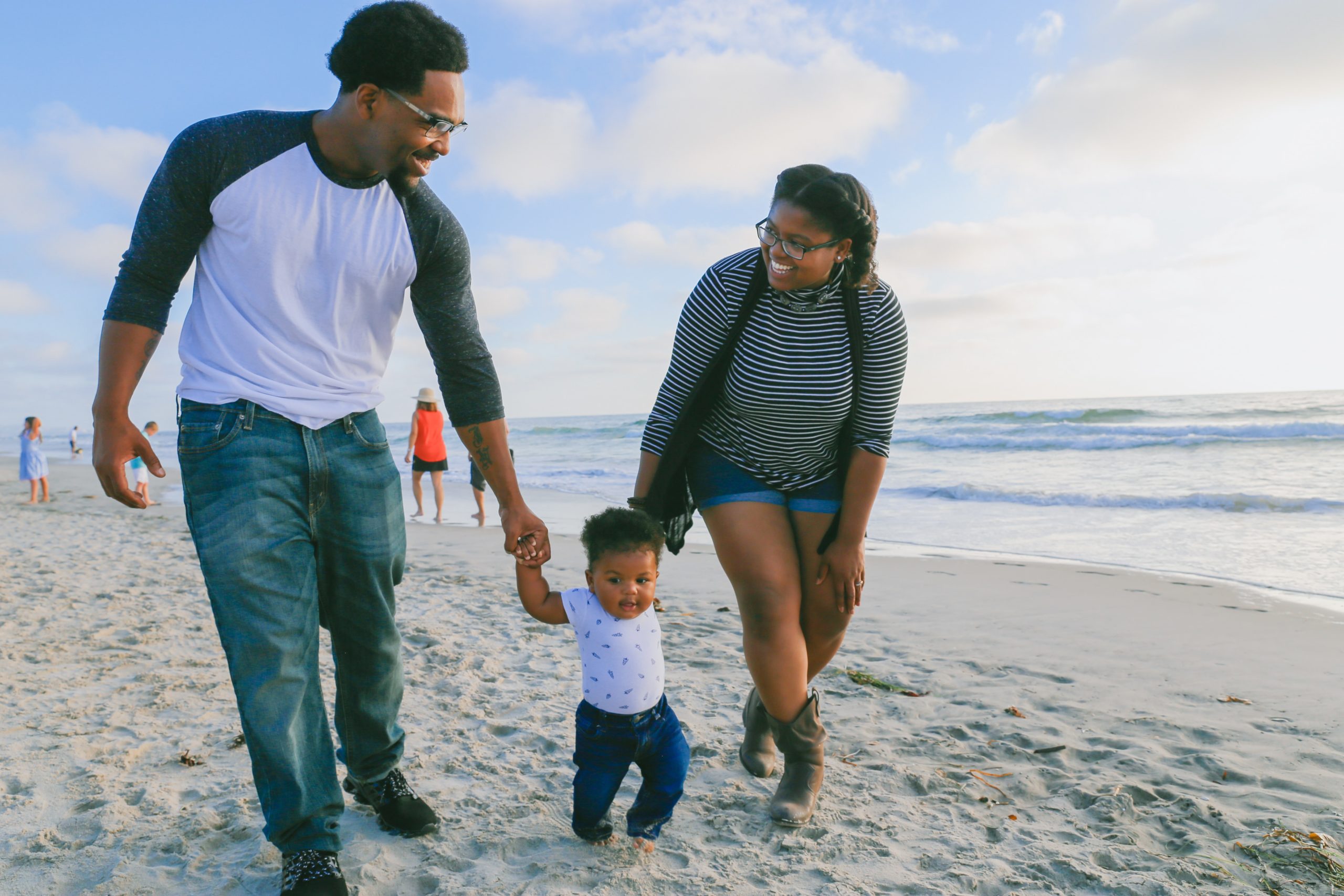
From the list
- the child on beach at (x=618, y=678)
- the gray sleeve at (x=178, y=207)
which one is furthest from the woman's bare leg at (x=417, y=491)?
the gray sleeve at (x=178, y=207)

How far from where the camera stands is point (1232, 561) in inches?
306

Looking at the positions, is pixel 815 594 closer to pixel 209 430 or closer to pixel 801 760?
pixel 801 760

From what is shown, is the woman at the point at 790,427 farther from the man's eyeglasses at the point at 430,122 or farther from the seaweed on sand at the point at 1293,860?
the seaweed on sand at the point at 1293,860

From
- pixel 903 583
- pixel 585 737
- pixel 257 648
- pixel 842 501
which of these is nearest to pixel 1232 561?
pixel 903 583

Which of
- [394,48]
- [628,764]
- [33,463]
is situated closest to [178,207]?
[394,48]

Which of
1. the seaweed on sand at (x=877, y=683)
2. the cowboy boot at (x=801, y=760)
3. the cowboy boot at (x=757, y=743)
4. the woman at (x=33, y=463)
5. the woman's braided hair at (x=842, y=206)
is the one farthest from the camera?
the woman at (x=33, y=463)

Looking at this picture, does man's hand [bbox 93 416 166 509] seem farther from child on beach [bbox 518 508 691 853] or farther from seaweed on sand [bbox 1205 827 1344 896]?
seaweed on sand [bbox 1205 827 1344 896]

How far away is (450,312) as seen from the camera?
243cm

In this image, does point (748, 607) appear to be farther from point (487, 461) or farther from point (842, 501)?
point (487, 461)

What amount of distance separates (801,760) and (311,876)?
58.1 inches

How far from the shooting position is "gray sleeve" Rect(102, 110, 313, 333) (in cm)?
199

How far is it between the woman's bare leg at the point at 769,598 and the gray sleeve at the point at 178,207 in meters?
1.65

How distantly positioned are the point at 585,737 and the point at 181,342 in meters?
1.47

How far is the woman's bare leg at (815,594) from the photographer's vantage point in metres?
2.85
